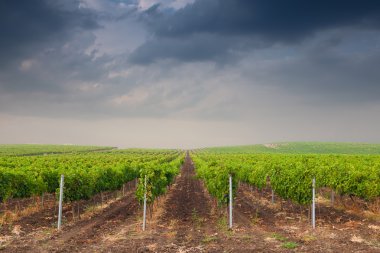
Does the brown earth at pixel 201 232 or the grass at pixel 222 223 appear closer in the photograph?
the brown earth at pixel 201 232

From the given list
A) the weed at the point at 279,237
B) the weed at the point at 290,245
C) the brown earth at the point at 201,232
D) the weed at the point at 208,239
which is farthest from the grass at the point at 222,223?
the weed at the point at 290,245

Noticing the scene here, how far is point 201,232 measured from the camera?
63.4 ft

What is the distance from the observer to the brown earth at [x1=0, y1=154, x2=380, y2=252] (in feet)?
53.1

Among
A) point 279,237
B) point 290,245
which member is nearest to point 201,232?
point 279,237

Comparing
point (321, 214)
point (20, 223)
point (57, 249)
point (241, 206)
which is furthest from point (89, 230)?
point (321, 214)

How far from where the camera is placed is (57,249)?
16.1m

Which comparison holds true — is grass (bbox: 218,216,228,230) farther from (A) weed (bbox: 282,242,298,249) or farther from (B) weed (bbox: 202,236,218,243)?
(A) weed (bbox: 282,242,298,249)

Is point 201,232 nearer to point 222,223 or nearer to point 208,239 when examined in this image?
point 208,239

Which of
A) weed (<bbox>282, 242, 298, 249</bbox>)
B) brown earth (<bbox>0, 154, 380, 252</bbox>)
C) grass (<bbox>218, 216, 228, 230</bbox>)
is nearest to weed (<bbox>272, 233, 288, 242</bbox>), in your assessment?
brown earth (<bbox>0, 154, 380, 252</bbox>)

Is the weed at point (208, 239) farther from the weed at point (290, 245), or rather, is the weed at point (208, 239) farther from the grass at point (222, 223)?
the weed at point (290, 245)

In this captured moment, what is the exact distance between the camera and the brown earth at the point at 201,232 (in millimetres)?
16188

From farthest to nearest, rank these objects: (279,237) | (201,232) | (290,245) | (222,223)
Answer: (222,223) < (201,232) < (279,237) < (290,245)

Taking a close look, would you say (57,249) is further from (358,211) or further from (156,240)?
(358,211)

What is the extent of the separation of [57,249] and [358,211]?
73.0ft
